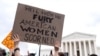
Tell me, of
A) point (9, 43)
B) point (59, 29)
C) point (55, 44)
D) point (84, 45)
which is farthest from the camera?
point (84, 45)

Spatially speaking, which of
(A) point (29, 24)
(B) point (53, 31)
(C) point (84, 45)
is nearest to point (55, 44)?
(B) point (53, 31)

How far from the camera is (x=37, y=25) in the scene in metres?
4.69

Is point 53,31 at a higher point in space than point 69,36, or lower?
lower

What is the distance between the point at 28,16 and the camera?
15.0ft

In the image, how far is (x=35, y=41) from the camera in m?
4.57

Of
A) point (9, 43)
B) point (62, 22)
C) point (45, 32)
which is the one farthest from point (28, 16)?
point (9, 43)

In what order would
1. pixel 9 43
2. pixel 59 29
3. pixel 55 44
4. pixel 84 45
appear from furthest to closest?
pixel 84 45 → pixel 9 43 → pixel 59 29 → pixel 55 44

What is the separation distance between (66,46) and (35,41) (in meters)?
66.8

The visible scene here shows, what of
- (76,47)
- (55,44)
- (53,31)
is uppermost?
(76,47)

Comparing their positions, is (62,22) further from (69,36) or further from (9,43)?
(69,36)

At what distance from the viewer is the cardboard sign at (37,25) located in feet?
14.4

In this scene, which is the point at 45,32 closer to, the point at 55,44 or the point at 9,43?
the point at 55,44

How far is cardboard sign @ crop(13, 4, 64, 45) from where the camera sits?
4.40 m

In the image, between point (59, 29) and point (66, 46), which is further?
point (66, 46)
